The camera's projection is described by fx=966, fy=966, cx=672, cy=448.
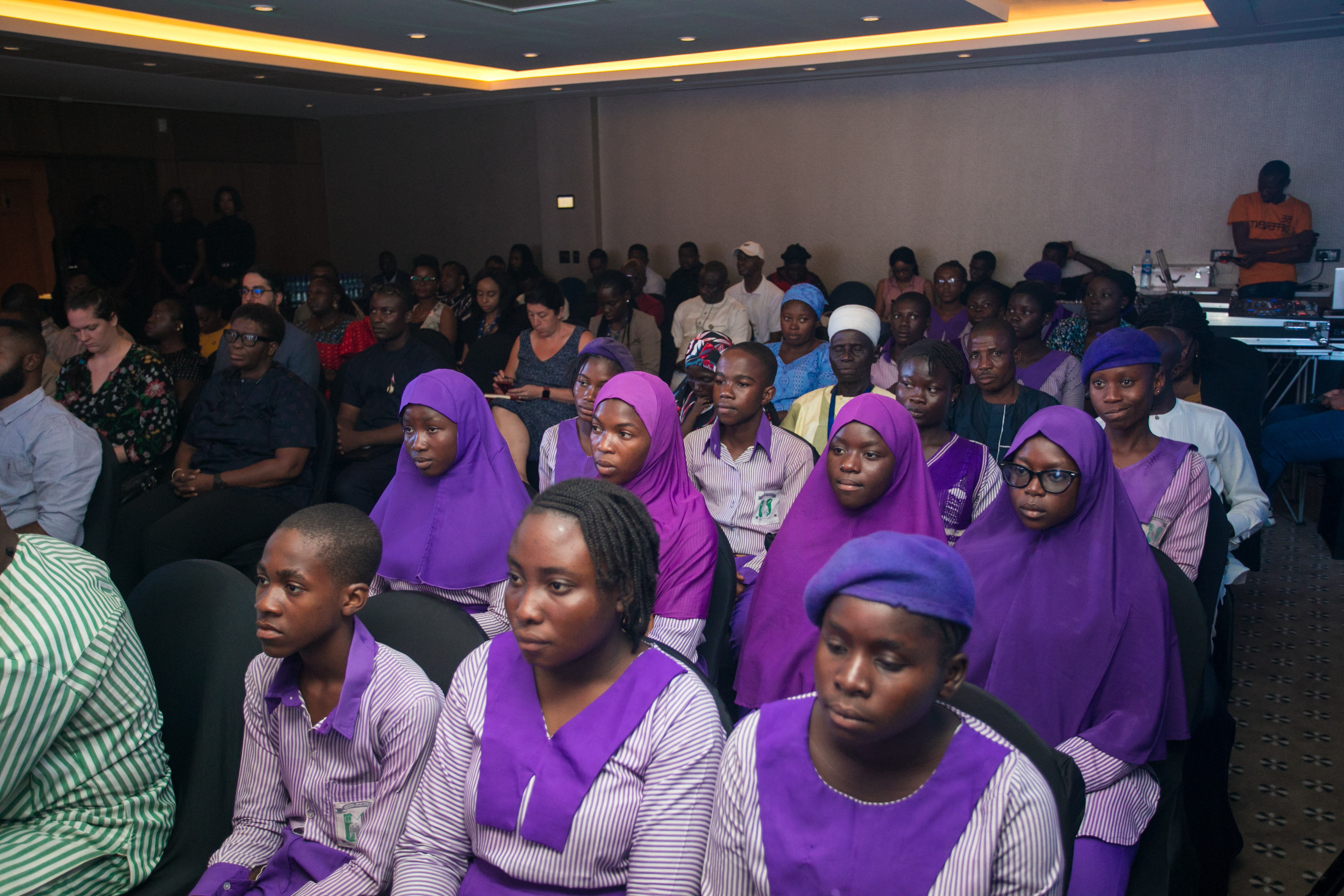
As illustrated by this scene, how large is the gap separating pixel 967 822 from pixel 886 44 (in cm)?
767

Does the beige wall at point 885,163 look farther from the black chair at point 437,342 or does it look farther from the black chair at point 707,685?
the black chair at point 707,685

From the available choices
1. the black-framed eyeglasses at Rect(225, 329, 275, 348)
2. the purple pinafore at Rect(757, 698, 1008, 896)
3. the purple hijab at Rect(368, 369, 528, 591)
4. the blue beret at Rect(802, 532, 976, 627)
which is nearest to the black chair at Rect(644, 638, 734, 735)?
the purple pinafore at Rect(757, 698, 1008, 896)

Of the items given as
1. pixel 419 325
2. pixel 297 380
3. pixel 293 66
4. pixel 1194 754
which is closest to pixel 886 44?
pixel 419 325

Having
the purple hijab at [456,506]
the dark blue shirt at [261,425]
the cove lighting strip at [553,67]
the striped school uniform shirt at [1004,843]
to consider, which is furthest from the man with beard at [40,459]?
the cove lighting strip at [553,67]

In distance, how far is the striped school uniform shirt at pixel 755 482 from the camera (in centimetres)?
310

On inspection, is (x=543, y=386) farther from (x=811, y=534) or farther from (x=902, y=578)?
(x=902, y=578)

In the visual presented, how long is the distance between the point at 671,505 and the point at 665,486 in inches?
2.8

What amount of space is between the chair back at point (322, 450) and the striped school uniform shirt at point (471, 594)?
133 cm

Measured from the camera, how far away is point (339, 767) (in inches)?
65.2

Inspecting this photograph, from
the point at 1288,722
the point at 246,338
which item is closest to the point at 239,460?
the point at 246,338

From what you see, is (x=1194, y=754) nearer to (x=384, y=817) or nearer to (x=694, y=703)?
(x=694, y=703)

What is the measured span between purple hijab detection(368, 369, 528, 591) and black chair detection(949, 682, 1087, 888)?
53.3 inches

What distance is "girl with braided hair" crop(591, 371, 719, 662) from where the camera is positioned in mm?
2348

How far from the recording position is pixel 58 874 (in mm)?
1579
